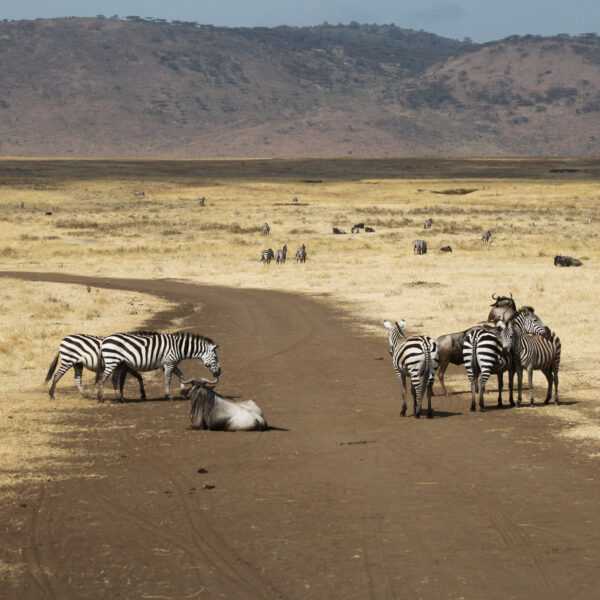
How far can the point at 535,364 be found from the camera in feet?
53.0

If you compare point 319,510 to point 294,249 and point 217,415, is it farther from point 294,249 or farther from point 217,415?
point 294,249

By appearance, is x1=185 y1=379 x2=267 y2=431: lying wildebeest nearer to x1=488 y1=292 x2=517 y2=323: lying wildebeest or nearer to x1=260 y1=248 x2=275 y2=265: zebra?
x1=488 y1=292 x2=517 y2=323: lying wildebeest

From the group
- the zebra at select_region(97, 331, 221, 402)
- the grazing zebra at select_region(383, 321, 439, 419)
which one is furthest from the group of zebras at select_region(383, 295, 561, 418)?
the zebra at select_region(97, 331, 221, 402)

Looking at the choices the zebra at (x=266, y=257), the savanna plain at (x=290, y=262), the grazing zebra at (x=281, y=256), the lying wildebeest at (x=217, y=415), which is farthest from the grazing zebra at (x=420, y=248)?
the lying wildebeest at (x=217, y=415)

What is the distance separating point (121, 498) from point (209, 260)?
36907 mm

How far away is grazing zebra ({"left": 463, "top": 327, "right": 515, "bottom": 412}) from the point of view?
51.7 feet

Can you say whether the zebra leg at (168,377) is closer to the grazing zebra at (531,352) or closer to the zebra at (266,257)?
the grazing zebra at (531,352)

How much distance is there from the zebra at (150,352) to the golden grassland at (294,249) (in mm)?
924

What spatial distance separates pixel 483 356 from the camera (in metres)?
15.8

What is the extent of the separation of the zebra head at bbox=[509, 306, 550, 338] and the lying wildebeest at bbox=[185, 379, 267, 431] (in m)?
6.42

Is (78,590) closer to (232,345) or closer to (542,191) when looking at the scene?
(232,345)

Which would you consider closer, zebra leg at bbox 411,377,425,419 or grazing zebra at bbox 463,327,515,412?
zebra leg at bbox 411,377,425,419

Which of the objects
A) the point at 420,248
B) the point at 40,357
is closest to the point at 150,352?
the point at 40,357

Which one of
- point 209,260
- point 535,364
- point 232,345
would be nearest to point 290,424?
point 535,364
